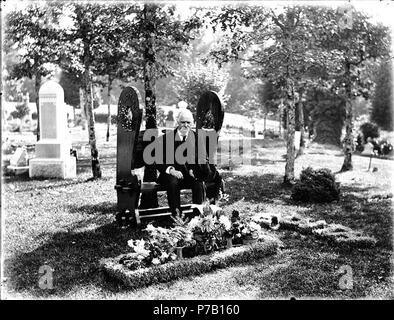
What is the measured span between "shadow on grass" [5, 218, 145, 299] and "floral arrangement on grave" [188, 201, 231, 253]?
131 centimetres

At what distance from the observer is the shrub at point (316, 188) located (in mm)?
11750

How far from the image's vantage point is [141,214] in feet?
28.5

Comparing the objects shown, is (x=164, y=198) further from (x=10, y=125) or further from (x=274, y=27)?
(x=10, y=125)

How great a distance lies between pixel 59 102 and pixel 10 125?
1277 inches

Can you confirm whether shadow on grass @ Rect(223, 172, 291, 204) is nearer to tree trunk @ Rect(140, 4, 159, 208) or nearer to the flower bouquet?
tree trunk @ Rect(140, 4, 159, 208)

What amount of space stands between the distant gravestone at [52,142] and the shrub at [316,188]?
7566mm

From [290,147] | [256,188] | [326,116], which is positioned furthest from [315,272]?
[326,116]

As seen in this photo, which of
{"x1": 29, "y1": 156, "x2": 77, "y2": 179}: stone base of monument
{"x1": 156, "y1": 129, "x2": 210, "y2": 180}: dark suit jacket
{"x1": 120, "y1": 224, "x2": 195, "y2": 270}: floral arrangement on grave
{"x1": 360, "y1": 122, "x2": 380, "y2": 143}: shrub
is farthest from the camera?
{"x1": 360, "y1": 122, "x2": 380, "y2": 143}: shrub

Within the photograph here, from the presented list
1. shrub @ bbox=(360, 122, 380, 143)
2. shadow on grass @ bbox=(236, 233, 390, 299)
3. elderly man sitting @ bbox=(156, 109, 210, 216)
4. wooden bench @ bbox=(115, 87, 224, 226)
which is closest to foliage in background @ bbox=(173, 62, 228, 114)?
shrub @ bbox=(360, 122, 380, 143)

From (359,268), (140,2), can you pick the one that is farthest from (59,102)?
(359,268)

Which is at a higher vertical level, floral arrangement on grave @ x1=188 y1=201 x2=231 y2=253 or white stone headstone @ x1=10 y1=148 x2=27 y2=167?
white stone headstone @ x1=10 y1=148 x2=27 y2=167

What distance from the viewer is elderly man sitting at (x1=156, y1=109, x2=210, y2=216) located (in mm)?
8383

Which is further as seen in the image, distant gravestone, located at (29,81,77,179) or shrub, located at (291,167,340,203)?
distant gravestone, located at (29,81,77,179)

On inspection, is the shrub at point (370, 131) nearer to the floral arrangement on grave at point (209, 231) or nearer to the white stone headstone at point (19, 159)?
the white stone headstone at point (19, 159)
